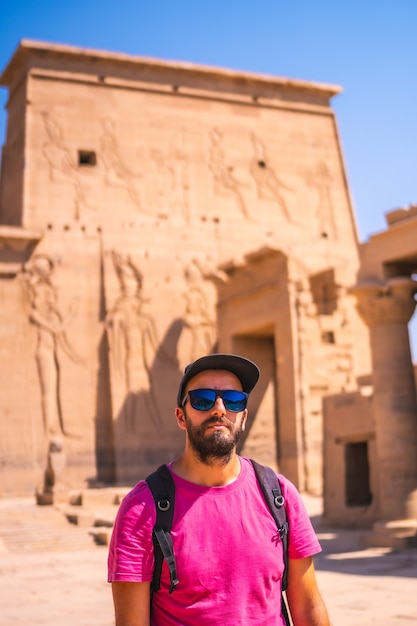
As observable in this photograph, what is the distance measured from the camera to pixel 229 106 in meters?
22.9

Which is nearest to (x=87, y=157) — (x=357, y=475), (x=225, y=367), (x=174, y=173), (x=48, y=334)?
(x=174, y=173)

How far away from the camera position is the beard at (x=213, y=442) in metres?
2.62

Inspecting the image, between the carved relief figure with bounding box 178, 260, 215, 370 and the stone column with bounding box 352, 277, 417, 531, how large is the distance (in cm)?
926

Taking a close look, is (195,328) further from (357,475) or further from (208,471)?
(208,471)

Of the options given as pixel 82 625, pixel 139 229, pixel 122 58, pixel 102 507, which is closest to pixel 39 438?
pixel 102 507

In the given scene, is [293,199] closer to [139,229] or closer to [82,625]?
[139,229]

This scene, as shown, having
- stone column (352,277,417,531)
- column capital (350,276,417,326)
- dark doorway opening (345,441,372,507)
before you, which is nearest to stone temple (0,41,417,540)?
dark doorway opening (345,441,372,507)

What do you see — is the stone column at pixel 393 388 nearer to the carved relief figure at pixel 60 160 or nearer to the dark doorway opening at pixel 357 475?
the dark doorway opening at pixel 357 475

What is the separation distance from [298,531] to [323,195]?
69.3 ft

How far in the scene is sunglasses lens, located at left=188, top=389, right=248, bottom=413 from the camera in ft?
8.75

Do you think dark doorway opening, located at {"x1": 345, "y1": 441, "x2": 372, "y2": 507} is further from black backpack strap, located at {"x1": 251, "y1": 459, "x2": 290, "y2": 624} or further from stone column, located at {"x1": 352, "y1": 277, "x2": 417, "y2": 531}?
black backpack strap, located at {"x1": 251, "y1": 459, "x2": 290, "y2": 624}

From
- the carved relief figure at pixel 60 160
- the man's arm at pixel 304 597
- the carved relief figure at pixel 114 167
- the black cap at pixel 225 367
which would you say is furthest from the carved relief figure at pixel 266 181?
the man's arm at pixel 304 597

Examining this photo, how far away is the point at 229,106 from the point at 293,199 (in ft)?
9.62

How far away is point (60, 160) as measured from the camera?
21.0 metres
